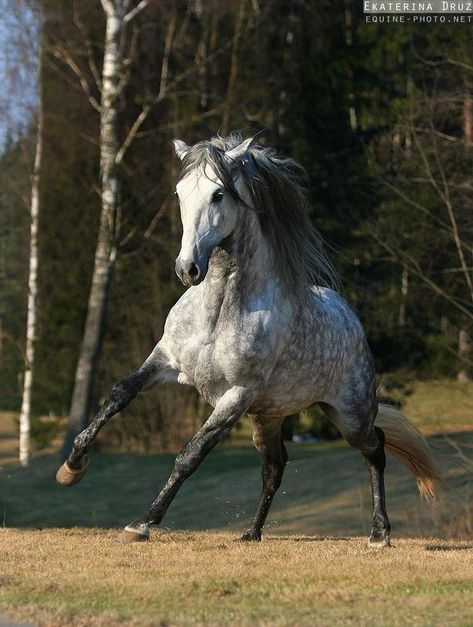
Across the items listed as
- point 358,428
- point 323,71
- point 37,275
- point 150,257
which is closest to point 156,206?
point 150,257

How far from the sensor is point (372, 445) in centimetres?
865

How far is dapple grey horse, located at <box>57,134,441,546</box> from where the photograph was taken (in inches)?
279

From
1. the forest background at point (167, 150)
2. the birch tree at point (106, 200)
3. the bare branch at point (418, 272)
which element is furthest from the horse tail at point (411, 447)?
the birch tree at point (106, 200)

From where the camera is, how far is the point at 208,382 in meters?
7.36

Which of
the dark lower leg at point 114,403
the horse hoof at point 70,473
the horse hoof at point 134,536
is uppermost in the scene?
the dark lower leg at point 114,403

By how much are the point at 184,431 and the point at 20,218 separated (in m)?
7.13

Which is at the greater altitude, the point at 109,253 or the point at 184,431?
the point at 109,253

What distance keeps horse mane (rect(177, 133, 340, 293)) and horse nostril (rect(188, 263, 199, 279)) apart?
606mm

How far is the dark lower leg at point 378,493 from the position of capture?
8.34m

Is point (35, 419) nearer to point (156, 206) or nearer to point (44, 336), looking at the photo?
point (44, 336)

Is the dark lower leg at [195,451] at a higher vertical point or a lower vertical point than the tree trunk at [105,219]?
lower

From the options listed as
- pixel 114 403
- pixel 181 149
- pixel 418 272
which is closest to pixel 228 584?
pixel 114 403

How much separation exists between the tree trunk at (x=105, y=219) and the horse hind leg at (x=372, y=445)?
33.7ft

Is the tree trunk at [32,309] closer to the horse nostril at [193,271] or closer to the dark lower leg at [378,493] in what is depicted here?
the dark lower leg at [378,493]
